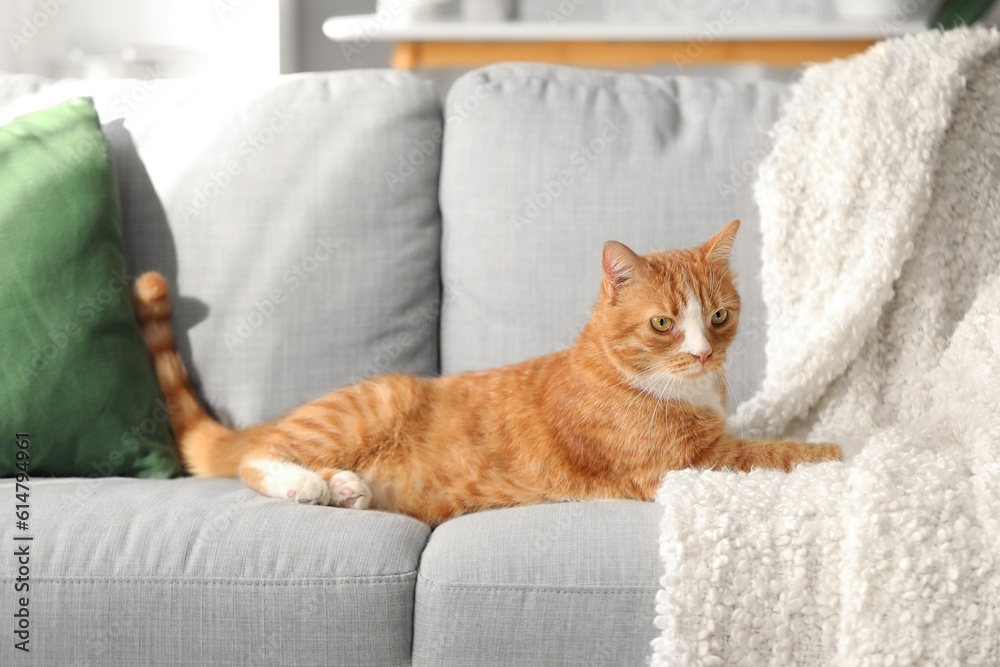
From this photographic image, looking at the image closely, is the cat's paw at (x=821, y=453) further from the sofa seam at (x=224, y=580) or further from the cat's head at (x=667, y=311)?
the sofa seam at (x=224, y=580)

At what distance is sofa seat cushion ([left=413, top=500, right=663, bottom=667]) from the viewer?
1.13 meters

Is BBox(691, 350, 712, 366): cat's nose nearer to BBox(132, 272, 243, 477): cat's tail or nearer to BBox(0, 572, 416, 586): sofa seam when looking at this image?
BBox(0, 572, 416, 586): sofa seam

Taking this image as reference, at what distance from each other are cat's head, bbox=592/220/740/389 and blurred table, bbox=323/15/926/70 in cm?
178

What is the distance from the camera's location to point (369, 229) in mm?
1835

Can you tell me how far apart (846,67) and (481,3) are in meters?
1.63

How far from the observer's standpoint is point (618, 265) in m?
1.35

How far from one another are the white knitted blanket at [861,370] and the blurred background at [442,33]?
1.27 meters

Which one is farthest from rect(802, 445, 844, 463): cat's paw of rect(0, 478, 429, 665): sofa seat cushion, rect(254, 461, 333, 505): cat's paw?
rect(254, 461, 333, 505): cat's paw

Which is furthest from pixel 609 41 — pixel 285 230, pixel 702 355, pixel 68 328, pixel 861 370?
pixel 68 328

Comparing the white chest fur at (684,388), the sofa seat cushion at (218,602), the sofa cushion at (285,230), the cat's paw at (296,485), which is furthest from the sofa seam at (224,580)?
the sofa cushion at (285,230)

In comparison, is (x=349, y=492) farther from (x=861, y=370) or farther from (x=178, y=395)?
(x=861, y=370)

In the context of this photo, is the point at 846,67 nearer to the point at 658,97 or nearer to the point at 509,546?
the point at 658,97

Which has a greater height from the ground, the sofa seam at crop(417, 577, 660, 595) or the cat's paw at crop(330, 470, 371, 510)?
the sofa seam at crop(417, 577, 660, 595)

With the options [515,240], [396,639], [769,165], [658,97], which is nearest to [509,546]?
[396,639]
